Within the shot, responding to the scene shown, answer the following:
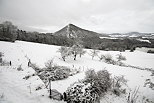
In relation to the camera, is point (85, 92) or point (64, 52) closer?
point (85, 92)

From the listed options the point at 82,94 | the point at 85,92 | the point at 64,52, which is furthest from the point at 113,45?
the point at 82,94

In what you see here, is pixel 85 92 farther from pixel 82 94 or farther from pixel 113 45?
pixel 113 45

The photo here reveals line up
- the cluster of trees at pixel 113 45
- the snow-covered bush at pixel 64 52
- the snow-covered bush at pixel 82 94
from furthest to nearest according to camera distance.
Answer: the cluster of trees at pixel 113 45, the snow-covered bush at pixel 64 52, the snow-covered bush at pixel 82 94

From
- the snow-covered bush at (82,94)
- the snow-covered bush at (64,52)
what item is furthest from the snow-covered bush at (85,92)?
the snow-covered bush at (64,52)

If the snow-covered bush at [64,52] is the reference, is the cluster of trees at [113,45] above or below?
above

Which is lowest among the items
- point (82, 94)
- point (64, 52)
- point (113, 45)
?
point (82, 94)

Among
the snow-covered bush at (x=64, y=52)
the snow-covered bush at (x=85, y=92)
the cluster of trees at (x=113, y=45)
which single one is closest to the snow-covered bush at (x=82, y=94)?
the snow-covered bush at (x=85, y=92)

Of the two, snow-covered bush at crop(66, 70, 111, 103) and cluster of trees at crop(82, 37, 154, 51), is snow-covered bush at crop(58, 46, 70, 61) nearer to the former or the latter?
snow-covered bush at crop(66, 70, 111, 103)

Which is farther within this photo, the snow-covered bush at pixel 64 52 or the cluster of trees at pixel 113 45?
the cluster of trees at pixel 113 45

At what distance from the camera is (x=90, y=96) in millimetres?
6973

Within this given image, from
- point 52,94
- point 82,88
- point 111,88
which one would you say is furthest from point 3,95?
point 111,88

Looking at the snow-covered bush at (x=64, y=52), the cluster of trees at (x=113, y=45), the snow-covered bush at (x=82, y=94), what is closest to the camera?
the snow-covered bush at (x=82, y=94)

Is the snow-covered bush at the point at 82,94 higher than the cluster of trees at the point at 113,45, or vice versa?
the cluster of trees at the point at 113,45

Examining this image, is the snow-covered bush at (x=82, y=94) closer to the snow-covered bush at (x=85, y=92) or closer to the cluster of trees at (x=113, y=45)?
the snow-covered bush at (x=85, y=92)
